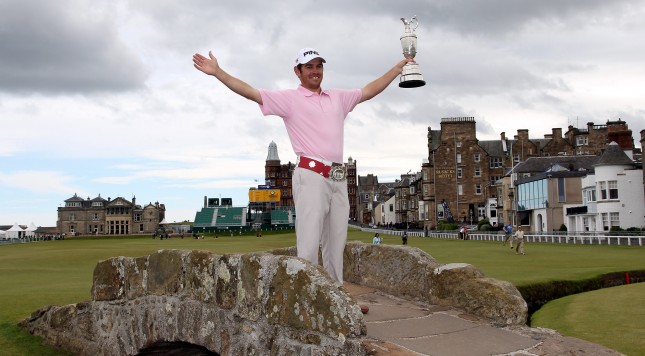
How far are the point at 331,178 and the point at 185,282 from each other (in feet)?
10.5

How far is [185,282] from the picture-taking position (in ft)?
29.6

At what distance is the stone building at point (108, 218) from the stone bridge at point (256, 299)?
178 meters

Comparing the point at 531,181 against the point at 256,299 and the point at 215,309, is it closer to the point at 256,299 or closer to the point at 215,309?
the point at 215,309

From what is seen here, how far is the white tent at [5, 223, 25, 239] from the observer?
145137mm

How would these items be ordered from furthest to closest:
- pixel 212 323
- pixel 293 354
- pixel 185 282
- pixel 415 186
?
pixel 415 186 < pixel 185 282 < pixel 212 323 < pixel 293 354

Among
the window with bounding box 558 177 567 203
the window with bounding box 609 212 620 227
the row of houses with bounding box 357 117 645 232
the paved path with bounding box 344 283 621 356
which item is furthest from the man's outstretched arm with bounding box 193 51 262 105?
the window with bounding box 558 177 567 203

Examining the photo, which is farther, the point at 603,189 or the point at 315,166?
the point at 603,189

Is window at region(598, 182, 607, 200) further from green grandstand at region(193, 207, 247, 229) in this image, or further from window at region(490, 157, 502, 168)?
green grandstand at region(193, 207, 247, 229)

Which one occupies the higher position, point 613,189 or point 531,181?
point 531,181

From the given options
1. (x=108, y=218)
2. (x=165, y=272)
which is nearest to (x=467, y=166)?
(x=165, y=272)

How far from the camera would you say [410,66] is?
809 cm

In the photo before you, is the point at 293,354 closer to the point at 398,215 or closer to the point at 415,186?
the point at 415,186

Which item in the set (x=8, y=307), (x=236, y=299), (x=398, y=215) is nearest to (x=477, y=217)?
(x=398, y=215)

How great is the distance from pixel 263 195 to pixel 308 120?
169 m
